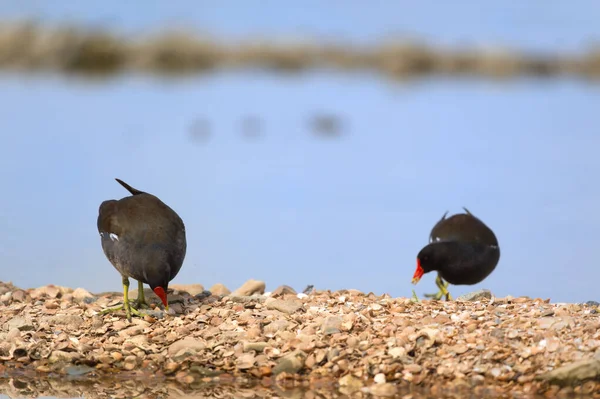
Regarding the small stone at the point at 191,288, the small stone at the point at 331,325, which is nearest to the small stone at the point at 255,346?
the small stone at the point at 331,325

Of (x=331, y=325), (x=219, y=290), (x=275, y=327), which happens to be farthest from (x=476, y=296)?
(x=219, y=290)

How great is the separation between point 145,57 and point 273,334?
16.7m

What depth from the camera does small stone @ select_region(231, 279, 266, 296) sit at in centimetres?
677

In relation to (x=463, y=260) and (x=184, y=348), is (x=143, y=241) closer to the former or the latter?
(x=184, y=348)

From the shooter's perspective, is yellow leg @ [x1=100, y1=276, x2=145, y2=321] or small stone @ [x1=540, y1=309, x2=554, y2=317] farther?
yellow leg @ [x1=100, y1=276, x2=145, y2=321]

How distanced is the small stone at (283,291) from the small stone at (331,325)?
0.94 m

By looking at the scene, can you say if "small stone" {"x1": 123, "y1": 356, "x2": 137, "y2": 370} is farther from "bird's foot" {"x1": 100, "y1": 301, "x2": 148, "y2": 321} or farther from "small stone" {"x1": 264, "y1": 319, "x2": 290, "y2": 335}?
"small stone" {"x1": 264, "y1": 319, "x2": 290, "y2": 335}

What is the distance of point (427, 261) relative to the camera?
703 centimetres

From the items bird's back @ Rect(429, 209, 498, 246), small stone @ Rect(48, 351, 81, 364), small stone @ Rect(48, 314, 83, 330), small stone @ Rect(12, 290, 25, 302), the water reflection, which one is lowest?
the water reflection

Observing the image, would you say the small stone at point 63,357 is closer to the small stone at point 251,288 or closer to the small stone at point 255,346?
the small stone at point 255,346

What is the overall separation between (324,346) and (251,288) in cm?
144

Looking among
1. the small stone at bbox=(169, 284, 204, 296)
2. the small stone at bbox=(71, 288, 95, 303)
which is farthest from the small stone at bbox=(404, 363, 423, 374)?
the small stone at bbox=(71, 288, 95, 303)

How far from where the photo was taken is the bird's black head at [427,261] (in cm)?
702

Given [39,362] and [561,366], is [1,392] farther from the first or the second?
[561,366]
